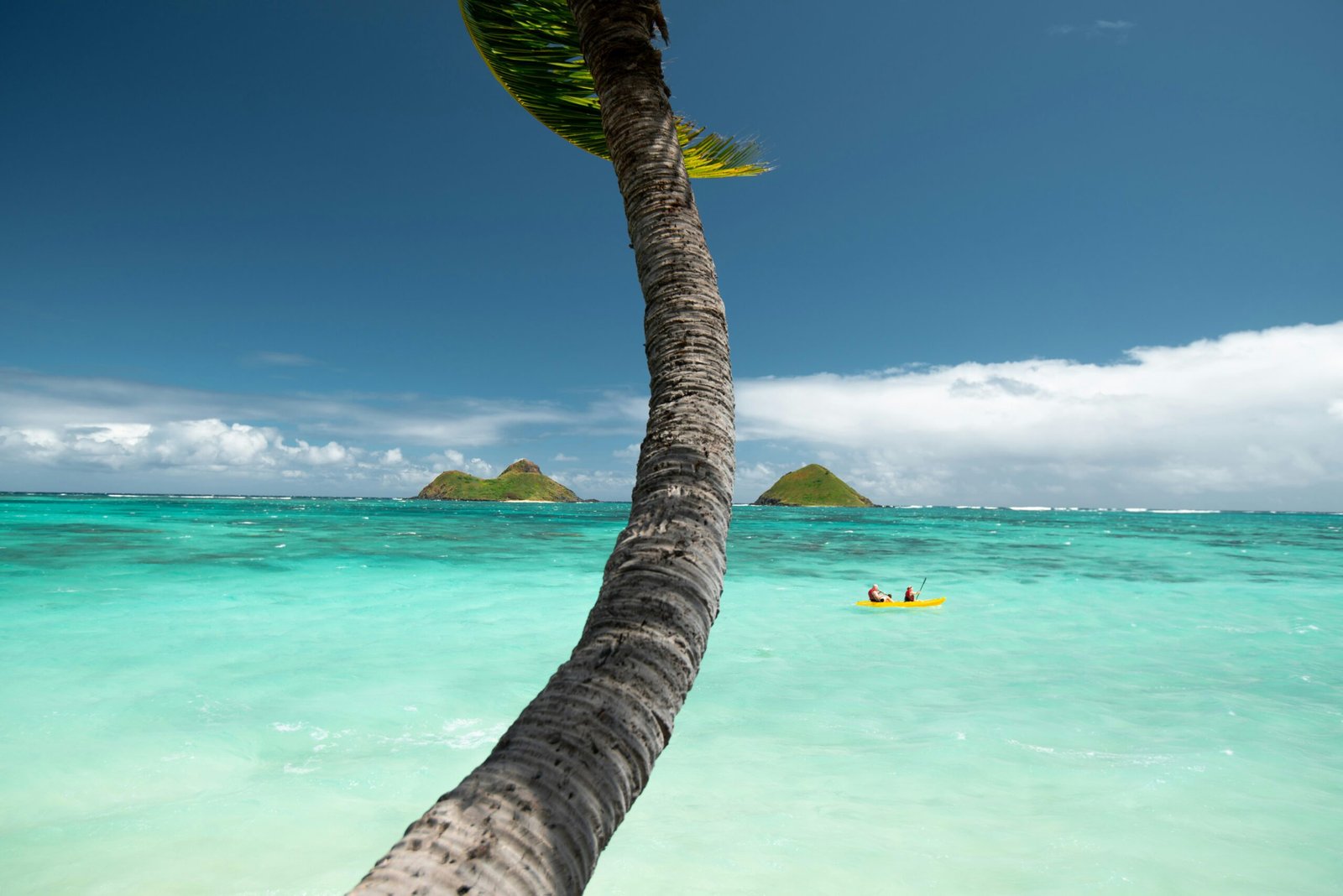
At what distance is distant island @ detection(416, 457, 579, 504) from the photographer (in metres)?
175

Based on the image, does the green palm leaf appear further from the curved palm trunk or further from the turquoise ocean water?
the turquoise ocean water

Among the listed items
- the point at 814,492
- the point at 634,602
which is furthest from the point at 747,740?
the point at 814,492

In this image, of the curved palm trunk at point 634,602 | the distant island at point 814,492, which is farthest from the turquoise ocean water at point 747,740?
the distant island at point 814,492

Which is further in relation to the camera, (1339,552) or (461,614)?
(1339,552)

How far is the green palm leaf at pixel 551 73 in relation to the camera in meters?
4.44

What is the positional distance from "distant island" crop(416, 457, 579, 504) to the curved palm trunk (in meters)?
174

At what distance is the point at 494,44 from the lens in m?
4.70

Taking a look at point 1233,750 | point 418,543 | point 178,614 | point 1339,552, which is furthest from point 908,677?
point 1339,552

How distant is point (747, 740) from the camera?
6.77 m

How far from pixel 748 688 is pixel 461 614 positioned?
23.4 feet

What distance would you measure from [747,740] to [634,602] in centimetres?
545

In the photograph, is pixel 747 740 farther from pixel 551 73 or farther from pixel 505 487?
pixel 505 487

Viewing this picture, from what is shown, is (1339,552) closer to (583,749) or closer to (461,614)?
(461,614)

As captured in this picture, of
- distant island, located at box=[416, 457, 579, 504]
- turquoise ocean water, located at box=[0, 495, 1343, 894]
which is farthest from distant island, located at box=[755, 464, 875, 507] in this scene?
turquoise ocean water, located at box=[0, 495, 1343, 894]
